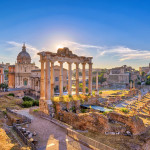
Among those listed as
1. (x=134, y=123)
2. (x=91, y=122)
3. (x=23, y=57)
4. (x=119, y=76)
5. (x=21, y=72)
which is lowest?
(x=91, y=122)

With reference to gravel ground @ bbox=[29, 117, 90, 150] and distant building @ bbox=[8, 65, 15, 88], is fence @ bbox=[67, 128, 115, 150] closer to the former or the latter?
gravel ground @ bbox=[29, 117, 90, 150]

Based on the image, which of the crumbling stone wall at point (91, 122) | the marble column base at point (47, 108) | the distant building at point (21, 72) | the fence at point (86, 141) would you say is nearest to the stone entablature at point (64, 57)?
the marble column base at point (47, 108)

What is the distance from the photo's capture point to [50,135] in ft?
34.1

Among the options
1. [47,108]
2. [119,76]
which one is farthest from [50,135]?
[119,76]

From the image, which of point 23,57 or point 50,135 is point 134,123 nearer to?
point 50,135

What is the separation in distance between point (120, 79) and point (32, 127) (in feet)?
281

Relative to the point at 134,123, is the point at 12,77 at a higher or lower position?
higher

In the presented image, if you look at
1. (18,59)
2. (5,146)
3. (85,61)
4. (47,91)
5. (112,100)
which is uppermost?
(18,59)

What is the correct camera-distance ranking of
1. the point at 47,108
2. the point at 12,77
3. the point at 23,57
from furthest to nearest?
the point at 12,77
the point at 23,57
the point at 47,108

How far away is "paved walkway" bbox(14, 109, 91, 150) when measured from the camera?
8.73 metres

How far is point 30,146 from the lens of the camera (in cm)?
805

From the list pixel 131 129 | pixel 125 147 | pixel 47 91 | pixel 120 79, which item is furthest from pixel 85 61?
pixel 120 79

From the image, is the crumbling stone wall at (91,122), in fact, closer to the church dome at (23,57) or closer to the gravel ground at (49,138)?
the gravel ground at (49,138)

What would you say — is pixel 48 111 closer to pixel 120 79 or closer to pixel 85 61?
pixel 85 61
